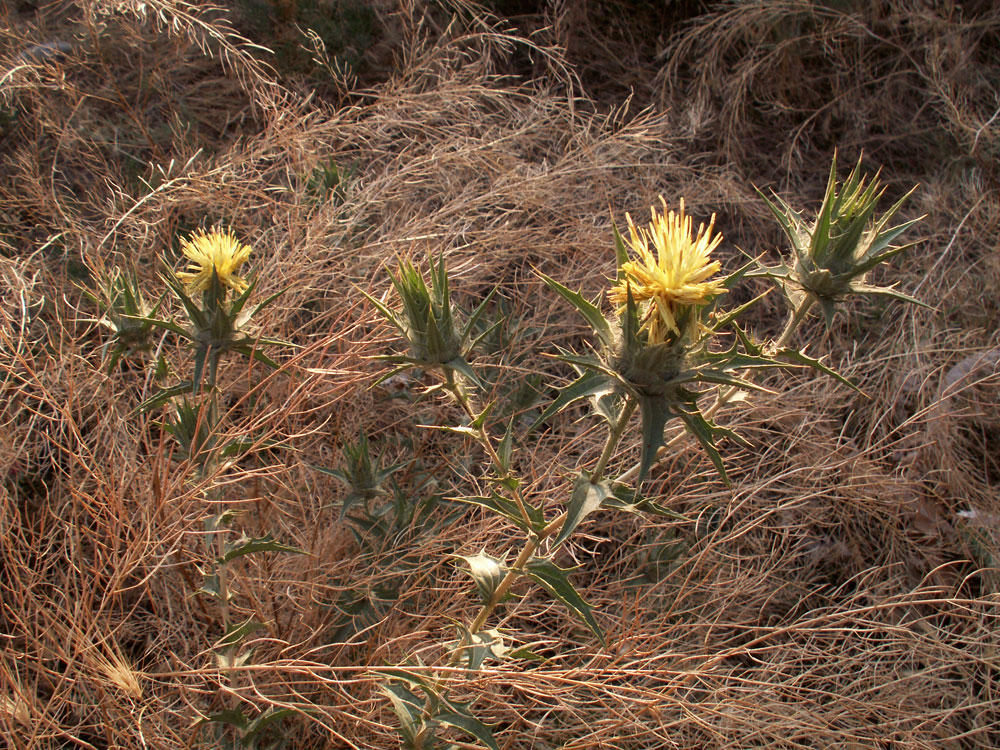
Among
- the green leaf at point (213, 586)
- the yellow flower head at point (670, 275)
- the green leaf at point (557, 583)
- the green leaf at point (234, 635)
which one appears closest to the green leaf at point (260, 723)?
the green leaf at point (234, 635)

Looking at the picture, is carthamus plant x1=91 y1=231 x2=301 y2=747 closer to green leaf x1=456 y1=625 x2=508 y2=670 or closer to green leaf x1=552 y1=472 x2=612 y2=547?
green leaf x1=456 y1=625 x2=508 y2=670

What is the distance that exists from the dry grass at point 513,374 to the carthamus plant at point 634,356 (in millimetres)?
150

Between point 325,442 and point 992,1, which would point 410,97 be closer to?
point 325,442

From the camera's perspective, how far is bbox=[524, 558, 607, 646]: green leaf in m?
1.40

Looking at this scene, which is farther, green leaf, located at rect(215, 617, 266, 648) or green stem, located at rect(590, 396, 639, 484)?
green leaf, located at rect(215, 617, 266, 648)

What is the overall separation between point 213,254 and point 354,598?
41.0 inches

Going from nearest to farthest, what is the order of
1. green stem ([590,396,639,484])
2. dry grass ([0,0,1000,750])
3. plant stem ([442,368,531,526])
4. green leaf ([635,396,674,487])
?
green leaf ([635,396,674,487]), green stem ([590,396,639,484]), plant stem ([442,368,531,526]), dry grass ([0,0,1000,750])

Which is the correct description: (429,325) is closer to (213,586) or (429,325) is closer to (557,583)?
(557,583)

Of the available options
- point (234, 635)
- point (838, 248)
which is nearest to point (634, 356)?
Result: point (838, 248)

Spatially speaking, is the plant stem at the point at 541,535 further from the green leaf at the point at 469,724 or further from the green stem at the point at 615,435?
the green leaf at the point at 469,724

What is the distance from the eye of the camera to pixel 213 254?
178 centimetres

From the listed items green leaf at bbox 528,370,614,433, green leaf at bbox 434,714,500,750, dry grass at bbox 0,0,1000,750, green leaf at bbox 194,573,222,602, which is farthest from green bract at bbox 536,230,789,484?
green leaf at bbox 194,573,222,602

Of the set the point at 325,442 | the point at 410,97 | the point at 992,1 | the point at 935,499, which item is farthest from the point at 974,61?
the point at 325,442

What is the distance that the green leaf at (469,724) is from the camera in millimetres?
1532
